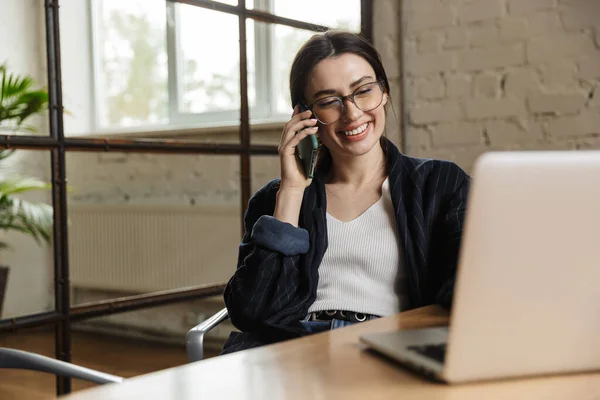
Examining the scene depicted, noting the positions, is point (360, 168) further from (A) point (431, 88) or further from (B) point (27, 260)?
(B) point (27, 260)

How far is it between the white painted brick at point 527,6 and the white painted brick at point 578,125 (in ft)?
1.25

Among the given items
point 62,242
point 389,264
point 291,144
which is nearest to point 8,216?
point 62,242

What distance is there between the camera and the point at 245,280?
1.44 meters

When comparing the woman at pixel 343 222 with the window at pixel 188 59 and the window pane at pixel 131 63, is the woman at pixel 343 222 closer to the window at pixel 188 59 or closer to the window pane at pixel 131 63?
the window at pixel 188 59

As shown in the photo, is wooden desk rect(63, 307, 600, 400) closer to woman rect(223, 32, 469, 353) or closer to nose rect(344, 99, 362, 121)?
woman rect(223, 32, 469, 353)

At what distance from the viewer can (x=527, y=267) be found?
67 centimetres

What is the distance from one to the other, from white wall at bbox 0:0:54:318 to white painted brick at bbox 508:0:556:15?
120 inches

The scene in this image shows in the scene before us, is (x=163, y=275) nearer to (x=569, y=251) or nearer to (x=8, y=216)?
(x=8, y=216)

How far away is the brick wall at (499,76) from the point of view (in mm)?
2240

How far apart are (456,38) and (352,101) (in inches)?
43.2

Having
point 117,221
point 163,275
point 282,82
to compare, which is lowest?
point 163,275

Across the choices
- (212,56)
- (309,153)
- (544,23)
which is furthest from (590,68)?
(212,56)

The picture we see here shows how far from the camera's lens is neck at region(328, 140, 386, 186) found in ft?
5.32

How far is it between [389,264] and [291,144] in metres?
0.36
